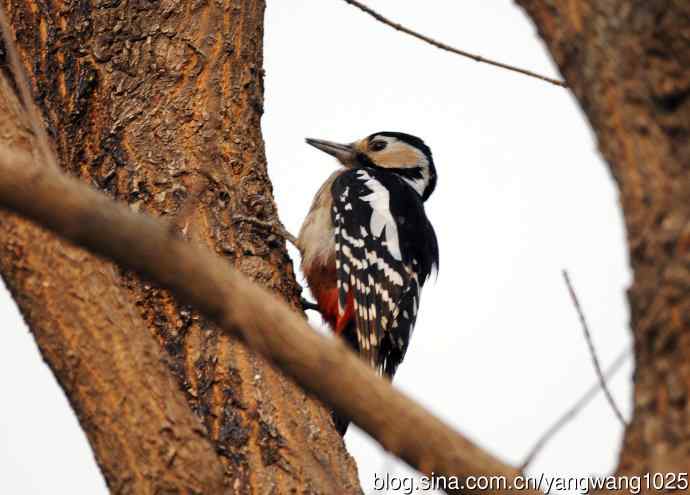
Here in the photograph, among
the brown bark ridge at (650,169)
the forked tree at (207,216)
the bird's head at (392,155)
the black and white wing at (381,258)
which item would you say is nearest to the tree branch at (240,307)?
the forked tree at (207,216)

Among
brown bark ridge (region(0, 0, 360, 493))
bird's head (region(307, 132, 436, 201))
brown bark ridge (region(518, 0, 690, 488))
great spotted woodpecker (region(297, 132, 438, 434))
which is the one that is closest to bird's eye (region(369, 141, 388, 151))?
bird's head (region(307, 132, 436, 201))

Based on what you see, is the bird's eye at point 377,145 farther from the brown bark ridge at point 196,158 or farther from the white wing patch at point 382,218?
the brown bark ridge at point 196,158

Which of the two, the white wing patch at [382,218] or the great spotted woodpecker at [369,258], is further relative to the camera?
the white wing patch at [382,218]

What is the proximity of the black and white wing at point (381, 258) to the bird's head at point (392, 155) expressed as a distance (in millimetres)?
551

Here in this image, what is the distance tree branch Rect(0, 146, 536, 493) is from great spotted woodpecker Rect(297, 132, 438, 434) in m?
2.49

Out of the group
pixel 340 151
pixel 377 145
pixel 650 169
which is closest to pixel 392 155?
pixel 377 145

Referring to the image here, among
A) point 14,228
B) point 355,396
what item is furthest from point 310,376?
point 14,228

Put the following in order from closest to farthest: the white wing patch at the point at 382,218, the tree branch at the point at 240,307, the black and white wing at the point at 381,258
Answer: the tree branch at the point at 240,307 → the black and white wing at the point at 381,258 → the white wing patch at the point at 382,218

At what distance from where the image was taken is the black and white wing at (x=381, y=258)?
4.60 m

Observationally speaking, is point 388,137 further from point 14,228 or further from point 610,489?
point 610,489

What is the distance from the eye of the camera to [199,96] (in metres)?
3.80

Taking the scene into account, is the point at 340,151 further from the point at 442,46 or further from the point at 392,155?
the point at 442,46

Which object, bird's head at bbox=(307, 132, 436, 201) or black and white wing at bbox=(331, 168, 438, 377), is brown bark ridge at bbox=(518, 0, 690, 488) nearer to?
black and white wing at bbox=(331, 168, 438, 377)

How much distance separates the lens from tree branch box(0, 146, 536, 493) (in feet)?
A: 5.32
